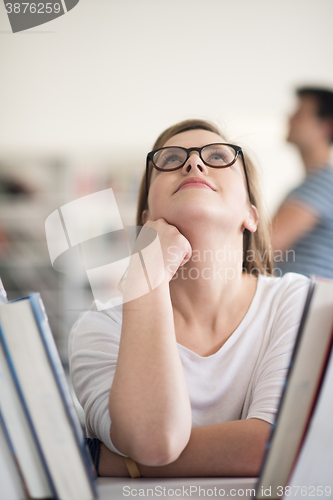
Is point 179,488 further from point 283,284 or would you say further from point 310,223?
point 310,223

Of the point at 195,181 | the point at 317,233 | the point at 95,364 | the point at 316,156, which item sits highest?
the point at 195,181

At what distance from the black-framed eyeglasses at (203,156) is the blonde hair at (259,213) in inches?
2.9

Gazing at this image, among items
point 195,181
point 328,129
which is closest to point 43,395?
point 195,181

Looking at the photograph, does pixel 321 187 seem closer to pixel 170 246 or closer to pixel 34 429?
pixel 170 246

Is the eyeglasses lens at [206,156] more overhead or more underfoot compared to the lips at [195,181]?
more overhead

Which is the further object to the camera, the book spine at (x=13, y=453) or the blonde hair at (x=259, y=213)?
the blonde hair at (x=259, y=213)

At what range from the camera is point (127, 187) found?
141 inches

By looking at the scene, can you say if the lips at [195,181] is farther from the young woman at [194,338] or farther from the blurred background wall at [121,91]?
the blurred background wall at [121,91]

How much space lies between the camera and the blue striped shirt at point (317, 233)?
4.15 feet

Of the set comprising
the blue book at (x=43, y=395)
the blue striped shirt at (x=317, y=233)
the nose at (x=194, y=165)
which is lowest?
the blue striped shirt at (x=317, y=233)

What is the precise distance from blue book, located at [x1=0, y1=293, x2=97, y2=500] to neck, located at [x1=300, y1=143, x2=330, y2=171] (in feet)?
4.10

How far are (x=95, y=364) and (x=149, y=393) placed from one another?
0.62 ft

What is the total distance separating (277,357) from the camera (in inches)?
25.8

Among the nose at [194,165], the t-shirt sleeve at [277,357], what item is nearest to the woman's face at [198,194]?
the nose at [194,165]
